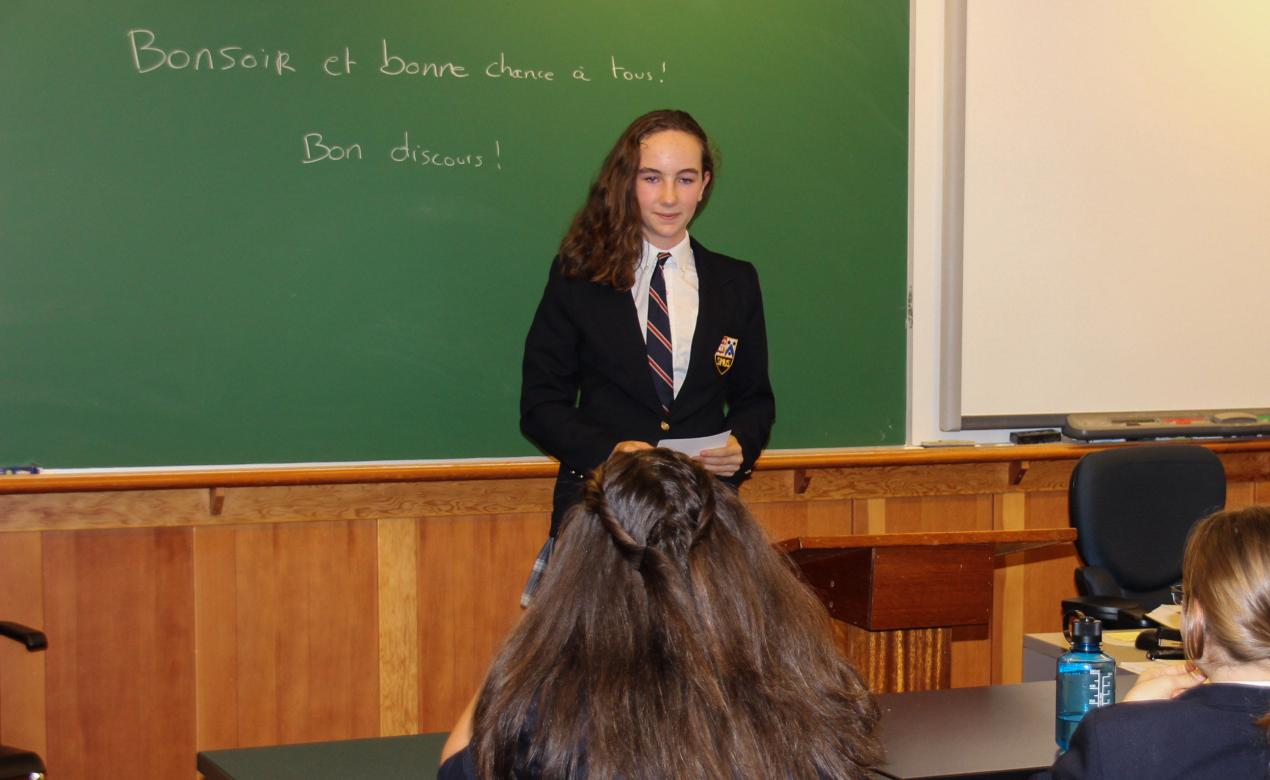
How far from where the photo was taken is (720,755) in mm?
1106

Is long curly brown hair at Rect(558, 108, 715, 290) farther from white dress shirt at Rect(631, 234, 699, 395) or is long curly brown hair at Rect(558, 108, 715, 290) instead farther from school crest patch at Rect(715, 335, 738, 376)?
school crest patch at Rect(715, 335, 738, 376)

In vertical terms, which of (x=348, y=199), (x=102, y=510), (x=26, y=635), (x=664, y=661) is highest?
(x=348, y=199)

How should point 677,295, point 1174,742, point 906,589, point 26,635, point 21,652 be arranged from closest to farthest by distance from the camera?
1. point 1174,742
2. point 906,589
3. point 26,635
4. point 677,295
5. point 21,652

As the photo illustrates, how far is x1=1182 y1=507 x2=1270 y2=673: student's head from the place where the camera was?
1.53 meters

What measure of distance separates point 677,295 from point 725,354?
6.8 inches

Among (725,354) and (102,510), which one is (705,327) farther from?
(102,510)

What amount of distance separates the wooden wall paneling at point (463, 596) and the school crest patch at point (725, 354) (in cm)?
88

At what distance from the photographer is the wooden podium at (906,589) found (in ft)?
7.38

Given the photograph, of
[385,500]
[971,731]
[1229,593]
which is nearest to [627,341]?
[385,500]

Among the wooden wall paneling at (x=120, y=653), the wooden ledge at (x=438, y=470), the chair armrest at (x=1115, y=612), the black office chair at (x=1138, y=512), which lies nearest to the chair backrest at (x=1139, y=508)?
the black office chair at (x=1138, y=512)

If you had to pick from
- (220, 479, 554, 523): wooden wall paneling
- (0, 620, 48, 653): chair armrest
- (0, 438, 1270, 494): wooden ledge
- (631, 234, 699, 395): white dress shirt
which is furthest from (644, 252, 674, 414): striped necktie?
(0, 620, 48, 653): chair armrest

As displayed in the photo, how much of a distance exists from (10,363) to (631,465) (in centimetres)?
233

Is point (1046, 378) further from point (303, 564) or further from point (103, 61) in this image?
point (103, 61)

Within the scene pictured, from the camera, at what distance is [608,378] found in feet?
9.20
